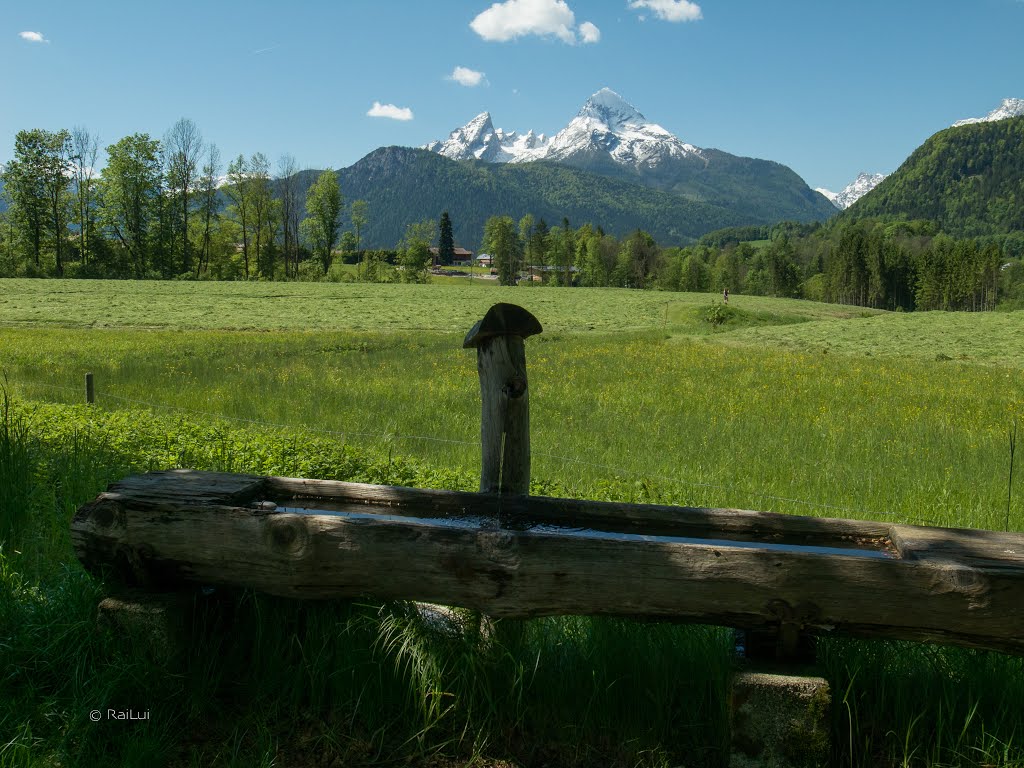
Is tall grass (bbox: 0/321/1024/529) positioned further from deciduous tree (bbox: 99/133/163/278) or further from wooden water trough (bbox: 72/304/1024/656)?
deciduous tree (bbox: 99/133/163/278)

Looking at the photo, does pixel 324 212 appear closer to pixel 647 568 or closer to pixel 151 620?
pixel 151 620

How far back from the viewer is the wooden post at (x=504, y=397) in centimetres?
494

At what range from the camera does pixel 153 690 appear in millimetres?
3750

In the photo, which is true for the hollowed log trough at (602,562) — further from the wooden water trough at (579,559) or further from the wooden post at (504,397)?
the wooden post at (504,397)

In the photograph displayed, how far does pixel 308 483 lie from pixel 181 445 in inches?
201

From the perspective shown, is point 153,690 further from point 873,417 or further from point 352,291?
point 352,291

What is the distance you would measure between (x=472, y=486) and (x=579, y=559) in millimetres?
5220

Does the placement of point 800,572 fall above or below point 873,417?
above

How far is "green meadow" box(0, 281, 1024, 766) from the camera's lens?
3561 millimetres

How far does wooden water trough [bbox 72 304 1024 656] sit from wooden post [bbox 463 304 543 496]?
1.21 ft

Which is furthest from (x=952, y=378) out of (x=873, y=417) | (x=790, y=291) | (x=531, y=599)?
(x=790, y=291)

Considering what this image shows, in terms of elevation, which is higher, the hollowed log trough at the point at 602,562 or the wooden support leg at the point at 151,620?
the hollowed log trough at the point at 602,562

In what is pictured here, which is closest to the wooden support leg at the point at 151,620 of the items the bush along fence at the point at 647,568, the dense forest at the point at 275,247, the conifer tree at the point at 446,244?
the bush along fence at the point at 647,568

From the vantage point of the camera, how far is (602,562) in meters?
3.42
